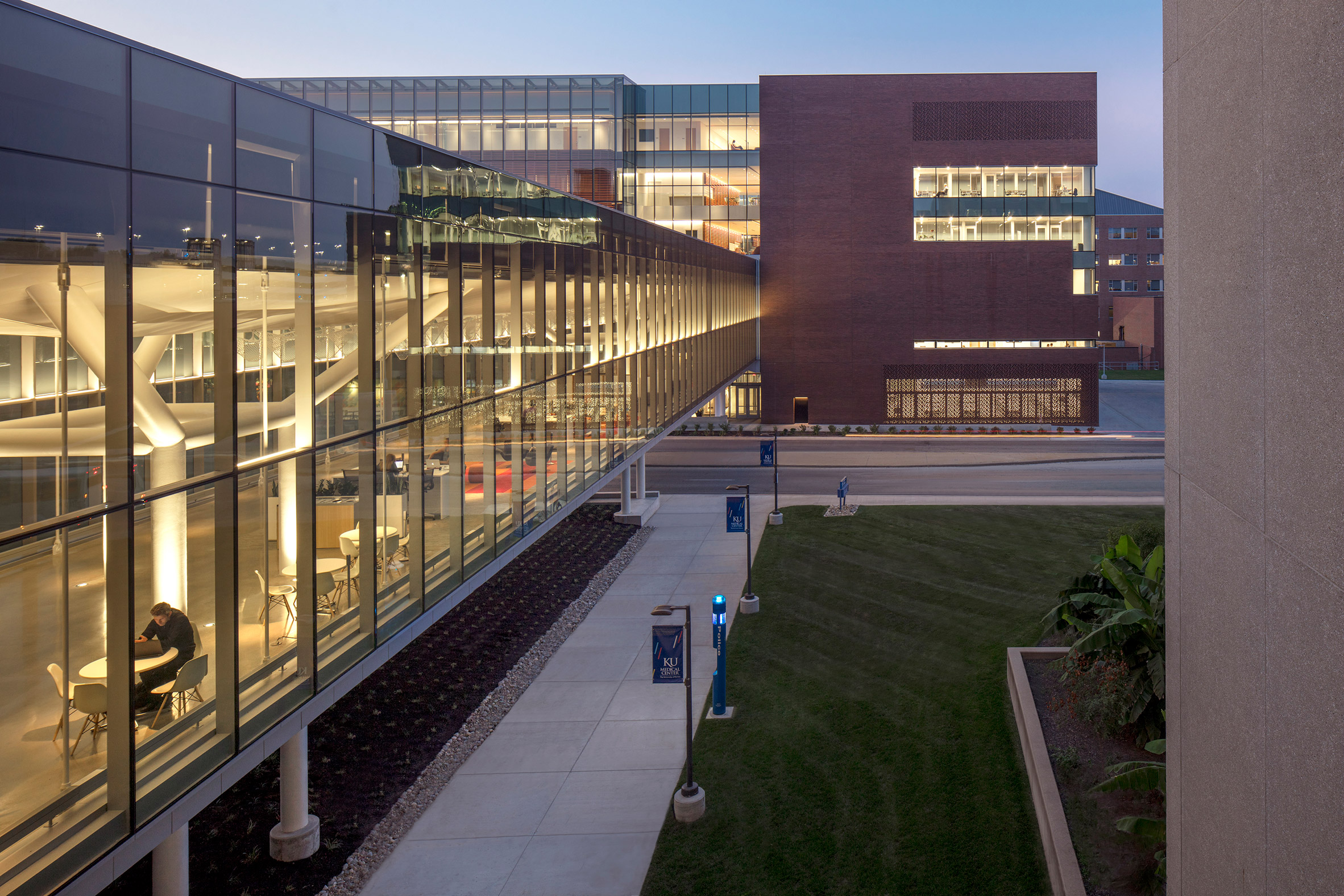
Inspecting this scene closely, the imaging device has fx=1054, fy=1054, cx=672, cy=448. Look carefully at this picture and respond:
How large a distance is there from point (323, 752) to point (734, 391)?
4953 centimetres

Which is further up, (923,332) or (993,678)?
(923,332)

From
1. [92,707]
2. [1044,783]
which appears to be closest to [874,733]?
[1044,783]

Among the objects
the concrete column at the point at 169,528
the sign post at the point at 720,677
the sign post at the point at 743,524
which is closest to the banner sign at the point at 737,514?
the sign post at the point at 743,524

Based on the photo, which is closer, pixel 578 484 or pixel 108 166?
pixel 108 166

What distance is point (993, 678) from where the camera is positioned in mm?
20094

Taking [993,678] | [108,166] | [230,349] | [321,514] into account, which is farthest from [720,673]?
[108,166]

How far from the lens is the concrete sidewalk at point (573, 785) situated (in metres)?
13.4

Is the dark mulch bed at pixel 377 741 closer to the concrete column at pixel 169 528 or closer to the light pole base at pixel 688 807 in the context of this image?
the light pole base at pixel 688 807

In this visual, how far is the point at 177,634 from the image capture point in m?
8.70

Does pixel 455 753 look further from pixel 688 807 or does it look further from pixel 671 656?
pixel 688 807

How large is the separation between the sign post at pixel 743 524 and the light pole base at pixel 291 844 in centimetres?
1324

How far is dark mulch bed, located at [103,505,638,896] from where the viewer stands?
1312cm

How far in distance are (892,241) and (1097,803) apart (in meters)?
50.3

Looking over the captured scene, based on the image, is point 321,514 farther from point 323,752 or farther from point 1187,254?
point 1187,254
